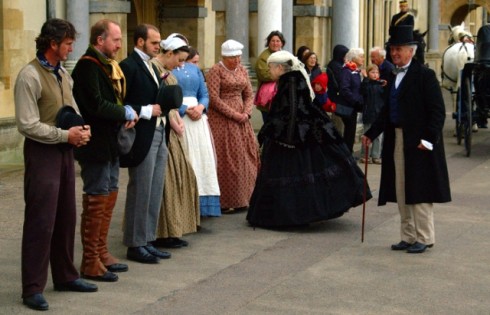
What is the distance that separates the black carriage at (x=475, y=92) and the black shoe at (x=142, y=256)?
808 cm

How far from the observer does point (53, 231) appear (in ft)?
22.7

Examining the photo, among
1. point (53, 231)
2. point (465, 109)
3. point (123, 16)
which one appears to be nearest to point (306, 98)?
point (53, 231)

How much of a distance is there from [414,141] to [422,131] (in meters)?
0.09

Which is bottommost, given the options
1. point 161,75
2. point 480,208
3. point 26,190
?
point 480,208

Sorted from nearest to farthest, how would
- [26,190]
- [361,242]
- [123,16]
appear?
[26,190], [361,242], [123,16]

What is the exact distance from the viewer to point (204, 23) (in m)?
19.1

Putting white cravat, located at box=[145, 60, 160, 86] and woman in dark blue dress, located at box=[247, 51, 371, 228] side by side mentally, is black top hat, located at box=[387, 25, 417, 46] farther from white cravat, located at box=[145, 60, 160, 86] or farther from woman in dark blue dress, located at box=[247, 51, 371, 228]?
white cravat, located at box=[145, 60, 160, 86]

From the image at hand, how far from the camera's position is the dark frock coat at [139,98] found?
7781mm

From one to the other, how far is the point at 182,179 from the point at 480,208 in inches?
136

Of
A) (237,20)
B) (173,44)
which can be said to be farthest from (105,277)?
(237,20)

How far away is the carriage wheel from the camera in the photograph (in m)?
15.5

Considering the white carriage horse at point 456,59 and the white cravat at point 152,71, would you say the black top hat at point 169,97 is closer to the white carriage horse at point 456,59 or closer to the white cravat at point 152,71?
the white cravat at point 152,71

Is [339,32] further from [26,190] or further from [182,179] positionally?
[26,190]

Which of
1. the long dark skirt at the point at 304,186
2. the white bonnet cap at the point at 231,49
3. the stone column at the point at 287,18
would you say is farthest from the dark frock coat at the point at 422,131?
the stone column at the point at 287,18
